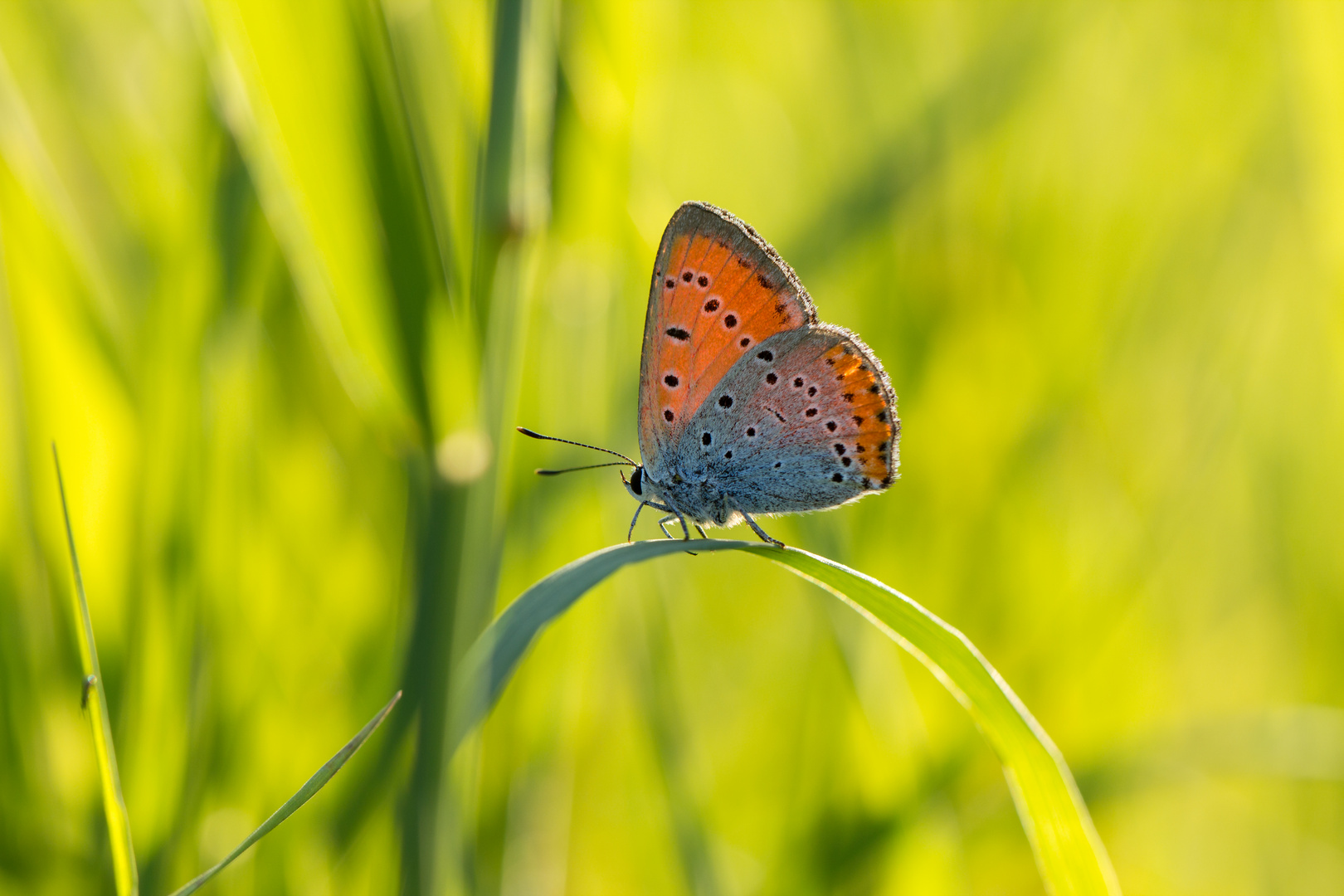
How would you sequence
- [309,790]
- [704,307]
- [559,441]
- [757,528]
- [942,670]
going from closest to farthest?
1. [309,790]
2. [942,670]
3. [559,441]
4. [704,307]
5. [757,528]

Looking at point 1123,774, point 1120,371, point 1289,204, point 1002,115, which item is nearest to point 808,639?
point 1123,774

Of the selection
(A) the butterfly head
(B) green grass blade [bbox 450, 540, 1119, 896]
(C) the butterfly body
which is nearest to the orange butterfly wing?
(C) the butterfly body

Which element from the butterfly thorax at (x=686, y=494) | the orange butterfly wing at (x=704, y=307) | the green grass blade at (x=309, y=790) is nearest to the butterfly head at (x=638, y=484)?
the butterfly thorax at (x=686, y=494)

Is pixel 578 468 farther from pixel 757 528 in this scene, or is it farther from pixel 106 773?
pixel 106 773

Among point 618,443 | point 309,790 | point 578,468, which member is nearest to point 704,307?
point 578,468

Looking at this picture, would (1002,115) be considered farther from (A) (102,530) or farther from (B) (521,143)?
(A) (102,530)

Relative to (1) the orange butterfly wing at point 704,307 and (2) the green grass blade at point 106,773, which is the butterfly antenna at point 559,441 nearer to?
(1) the orange butterfly wing at point 704,307
